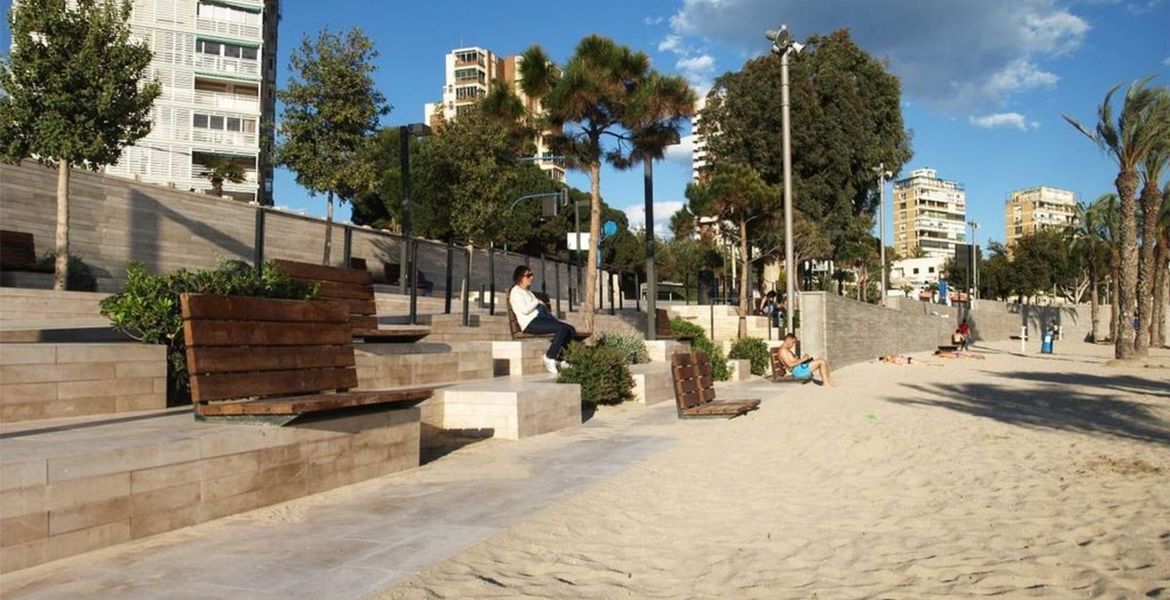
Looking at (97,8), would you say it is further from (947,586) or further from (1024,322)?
(1024,322)

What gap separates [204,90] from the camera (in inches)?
2269

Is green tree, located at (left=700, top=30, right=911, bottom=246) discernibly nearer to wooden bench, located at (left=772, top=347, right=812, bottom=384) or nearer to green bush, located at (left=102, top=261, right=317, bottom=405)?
wooden bench, located at (left=772, top=347, right=812, bottom=384)

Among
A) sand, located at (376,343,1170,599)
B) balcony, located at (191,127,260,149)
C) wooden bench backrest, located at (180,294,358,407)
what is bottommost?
sand, located at (376,343,1170,599)

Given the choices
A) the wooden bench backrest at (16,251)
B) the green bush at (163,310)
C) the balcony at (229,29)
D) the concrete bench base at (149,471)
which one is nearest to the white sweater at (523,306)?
the green bush at (163,310)

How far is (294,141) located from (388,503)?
19.4 metres

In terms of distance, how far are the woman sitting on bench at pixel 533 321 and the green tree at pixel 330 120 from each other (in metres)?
12.5

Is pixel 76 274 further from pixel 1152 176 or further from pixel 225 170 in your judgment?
pixel 225 170

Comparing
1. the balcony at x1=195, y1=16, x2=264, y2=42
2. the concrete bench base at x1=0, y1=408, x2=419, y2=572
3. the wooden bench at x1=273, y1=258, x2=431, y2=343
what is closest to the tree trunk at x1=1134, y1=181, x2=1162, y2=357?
the wooden bench at x1=273, y1=258, x2=431, y2=343

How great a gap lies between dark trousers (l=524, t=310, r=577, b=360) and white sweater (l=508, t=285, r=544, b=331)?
0.07 meters

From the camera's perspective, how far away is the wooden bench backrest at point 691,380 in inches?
426

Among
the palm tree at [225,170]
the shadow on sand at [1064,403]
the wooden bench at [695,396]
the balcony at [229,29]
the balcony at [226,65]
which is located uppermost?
the balcony at [229,29]

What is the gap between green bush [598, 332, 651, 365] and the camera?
14832 millimetres

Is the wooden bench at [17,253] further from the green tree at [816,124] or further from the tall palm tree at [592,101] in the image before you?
the green tree at [816,124]

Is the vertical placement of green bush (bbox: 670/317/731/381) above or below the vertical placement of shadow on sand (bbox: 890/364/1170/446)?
above
